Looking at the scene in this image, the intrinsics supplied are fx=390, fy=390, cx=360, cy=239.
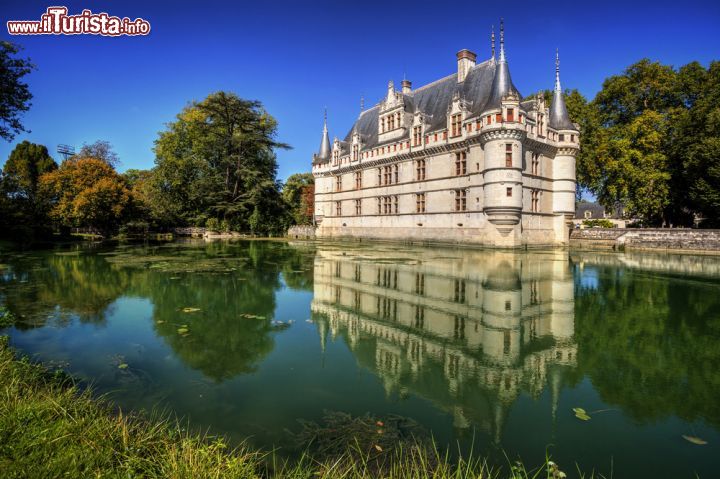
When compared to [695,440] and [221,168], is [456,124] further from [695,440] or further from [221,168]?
[695,440]

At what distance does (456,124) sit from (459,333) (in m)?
25.6

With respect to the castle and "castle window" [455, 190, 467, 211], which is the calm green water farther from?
"castle window" [455, 190, 467, 211]

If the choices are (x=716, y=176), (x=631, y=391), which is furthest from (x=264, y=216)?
(x=631, y=391)

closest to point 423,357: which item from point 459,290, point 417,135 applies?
point 459,290

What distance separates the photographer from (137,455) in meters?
2.68

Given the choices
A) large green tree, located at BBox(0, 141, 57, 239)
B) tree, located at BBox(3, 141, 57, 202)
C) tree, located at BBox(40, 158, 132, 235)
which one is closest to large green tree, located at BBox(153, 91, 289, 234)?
tree, located at BBox(40, 158, 132, 235)

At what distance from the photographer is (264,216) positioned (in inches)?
1656

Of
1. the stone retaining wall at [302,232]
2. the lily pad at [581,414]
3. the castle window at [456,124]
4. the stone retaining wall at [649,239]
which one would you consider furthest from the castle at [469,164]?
the lily pad at [581,414]

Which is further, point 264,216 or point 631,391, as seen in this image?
point 264,216

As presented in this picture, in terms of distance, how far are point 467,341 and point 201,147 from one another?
43009 mm

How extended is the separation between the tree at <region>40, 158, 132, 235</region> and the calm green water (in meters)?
26.6

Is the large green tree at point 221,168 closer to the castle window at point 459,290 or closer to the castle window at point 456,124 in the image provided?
the castle window at point 456,124

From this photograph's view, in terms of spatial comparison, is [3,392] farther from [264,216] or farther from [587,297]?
[264,216]

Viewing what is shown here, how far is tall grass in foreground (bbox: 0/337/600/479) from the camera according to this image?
2.46 meters
